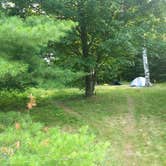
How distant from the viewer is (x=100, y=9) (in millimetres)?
12031

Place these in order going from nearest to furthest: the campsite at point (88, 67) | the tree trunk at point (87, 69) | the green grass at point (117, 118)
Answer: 1. the campsite at point (88, 67)
2. the green grass at point (117, 118)
3. the tree trunk at point (87, 69)

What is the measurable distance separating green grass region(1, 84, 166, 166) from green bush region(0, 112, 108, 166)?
3.26 m

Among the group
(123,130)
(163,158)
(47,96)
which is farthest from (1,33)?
(47,96)

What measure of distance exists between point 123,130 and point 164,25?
16.0 feet

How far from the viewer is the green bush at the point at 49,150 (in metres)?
3.11

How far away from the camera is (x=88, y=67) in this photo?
12672 mm

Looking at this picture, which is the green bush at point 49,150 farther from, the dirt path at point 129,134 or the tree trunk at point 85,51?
the tree trunk at point 85,51

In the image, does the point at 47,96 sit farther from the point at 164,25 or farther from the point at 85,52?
the point at 164,25

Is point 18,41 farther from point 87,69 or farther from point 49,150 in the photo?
point 87,69

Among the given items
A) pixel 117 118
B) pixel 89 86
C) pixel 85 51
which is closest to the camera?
pixel 117 118

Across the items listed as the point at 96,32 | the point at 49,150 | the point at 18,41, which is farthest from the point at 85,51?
the point at 49,150

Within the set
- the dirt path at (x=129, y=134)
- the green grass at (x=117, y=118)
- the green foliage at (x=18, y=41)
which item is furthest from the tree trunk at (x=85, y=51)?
the green foliage at (x=18, y=41)

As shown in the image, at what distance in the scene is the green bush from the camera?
3.11 metres

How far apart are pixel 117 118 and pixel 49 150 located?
7.60 m
